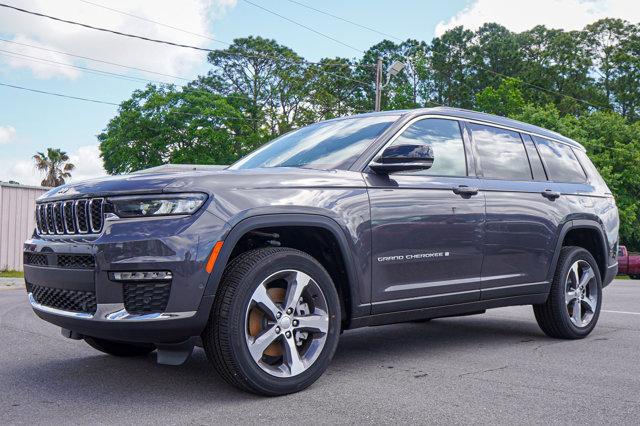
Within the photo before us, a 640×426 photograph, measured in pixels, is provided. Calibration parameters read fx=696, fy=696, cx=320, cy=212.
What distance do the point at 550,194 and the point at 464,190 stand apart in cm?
124

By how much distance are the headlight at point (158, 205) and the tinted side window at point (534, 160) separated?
348 centimetres

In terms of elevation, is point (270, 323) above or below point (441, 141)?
below

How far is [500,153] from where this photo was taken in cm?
586

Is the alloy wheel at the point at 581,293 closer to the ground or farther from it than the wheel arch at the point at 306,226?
closer to the ground

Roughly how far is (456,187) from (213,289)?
7.12 ft

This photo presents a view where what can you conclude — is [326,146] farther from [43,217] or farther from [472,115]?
[43,217]

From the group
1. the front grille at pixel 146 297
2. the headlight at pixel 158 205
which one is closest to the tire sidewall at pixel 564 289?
the headlight at pixel 158 205

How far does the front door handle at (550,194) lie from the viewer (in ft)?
19.5

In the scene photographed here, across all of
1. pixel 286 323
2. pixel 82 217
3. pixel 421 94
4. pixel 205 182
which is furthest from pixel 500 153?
pixel 421 94

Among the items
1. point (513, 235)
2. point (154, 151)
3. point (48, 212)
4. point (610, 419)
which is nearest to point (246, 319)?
point (48, 212)

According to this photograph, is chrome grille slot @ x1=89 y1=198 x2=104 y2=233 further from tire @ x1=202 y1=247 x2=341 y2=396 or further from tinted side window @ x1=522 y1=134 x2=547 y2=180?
tinted side window @ x1=522 y1=134 x2=547 y2=180

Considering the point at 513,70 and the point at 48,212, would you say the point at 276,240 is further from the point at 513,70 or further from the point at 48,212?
the point at 513,70

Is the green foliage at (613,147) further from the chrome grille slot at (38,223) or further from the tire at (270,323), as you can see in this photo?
the chrome grille slot at (38,223)

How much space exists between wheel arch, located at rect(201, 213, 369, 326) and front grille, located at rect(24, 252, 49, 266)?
1.12m
